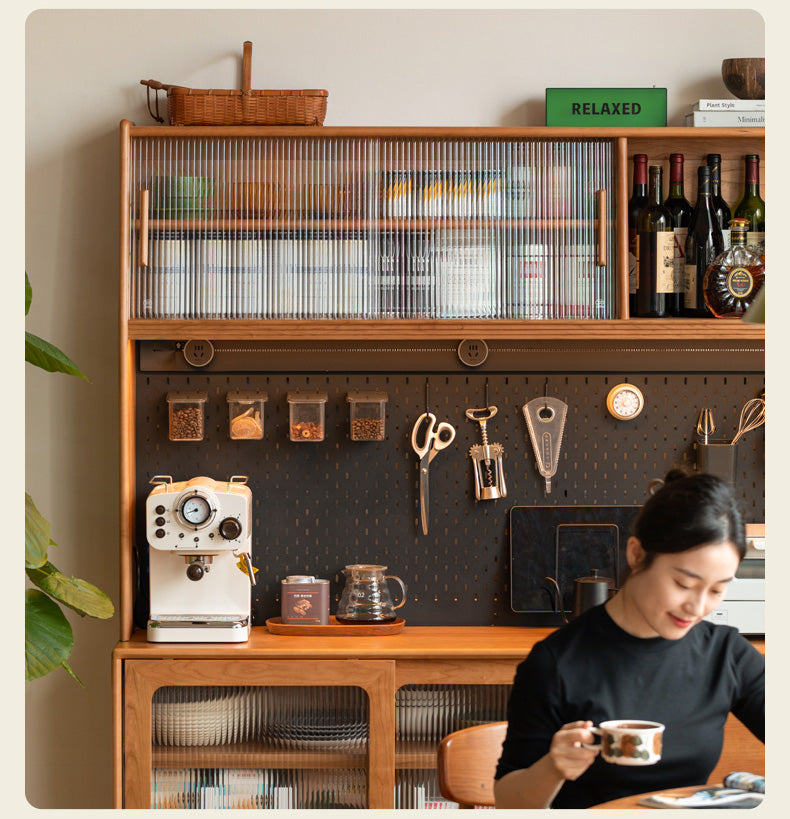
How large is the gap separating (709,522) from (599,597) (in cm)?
124

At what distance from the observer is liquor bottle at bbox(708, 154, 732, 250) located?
293cm

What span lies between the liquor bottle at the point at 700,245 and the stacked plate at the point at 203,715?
5.75 feet

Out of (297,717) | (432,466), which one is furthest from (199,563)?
(432,466)

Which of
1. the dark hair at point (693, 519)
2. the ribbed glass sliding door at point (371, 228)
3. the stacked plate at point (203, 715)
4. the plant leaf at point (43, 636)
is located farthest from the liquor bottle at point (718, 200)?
the plant leaf at point (43, 636)

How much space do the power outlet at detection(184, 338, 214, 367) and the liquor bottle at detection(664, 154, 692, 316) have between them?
146 cm

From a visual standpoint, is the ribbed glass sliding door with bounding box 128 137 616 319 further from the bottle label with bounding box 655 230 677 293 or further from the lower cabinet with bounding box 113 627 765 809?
the lower cabinet with bounding box 113 627 765 809

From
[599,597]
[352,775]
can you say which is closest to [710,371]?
[599,597]

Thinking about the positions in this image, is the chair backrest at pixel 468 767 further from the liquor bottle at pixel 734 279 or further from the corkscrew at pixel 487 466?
the liquor bottle at pixel 734 279

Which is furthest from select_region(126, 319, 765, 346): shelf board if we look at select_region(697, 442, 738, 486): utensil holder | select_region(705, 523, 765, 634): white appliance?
select_region(705, 523, 765, 634): white appliance

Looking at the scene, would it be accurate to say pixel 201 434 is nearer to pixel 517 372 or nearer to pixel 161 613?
pixel 161 613

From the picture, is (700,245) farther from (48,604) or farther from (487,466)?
(48,604)

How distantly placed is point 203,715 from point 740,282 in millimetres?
2006

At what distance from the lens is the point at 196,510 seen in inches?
108

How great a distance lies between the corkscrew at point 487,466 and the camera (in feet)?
10.1
